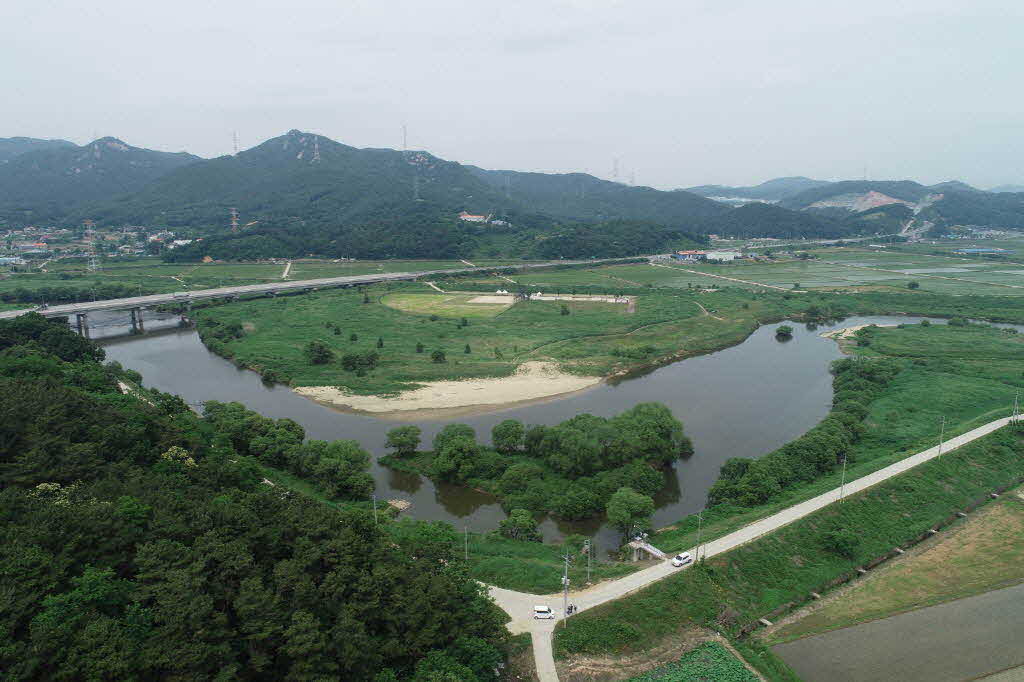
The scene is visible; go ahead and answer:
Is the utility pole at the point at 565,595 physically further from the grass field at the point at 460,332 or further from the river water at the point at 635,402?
the grass field at the point at 460,332

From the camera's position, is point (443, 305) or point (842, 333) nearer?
point (842, 333)

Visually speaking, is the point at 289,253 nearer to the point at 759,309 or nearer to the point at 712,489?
the point at 759,309

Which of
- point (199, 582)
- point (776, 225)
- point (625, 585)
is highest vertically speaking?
point (776, 225)

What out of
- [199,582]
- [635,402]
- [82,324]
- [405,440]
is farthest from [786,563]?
[82,324]

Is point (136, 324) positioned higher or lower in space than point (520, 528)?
higher

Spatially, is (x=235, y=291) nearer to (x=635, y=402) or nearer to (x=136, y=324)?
(x=136, y=324)
